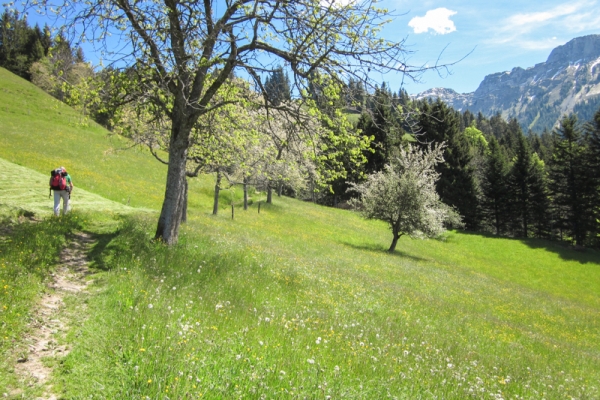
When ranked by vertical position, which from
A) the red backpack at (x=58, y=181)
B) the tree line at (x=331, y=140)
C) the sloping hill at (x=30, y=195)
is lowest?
the sloping hill at (x=30, y=195)

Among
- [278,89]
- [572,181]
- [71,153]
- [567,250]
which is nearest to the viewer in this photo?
[278,89]

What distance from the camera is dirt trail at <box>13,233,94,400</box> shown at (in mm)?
4094

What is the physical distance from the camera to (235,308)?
7.06 m

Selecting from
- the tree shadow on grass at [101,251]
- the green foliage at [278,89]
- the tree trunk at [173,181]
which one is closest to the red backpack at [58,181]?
the tree shadow on grass at [101,251]

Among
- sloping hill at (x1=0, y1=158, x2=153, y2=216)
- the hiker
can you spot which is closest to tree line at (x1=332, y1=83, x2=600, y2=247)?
sloping hill at (x1=0, y1=158, x2=153, y2=216)

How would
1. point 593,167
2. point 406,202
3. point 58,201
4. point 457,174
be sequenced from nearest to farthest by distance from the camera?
point 58,201, point 406,202, point 593,167, point 457,174

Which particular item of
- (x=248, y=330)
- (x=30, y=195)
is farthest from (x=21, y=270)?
(x=30, y=195)

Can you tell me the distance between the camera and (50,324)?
5.37 m

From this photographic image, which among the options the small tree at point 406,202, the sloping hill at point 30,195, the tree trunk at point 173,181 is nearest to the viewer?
the tree trunk at point 173,181

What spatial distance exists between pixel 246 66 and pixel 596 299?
128 feet

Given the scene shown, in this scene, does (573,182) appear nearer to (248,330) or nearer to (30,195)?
(248,330)

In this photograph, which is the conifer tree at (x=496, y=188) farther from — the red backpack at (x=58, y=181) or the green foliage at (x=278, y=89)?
the red backpack at (x=58, y=181)

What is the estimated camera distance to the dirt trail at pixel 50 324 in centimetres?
409

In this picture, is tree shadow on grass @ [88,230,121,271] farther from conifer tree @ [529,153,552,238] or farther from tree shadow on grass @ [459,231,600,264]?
conifer tree @ [529,153,552,238]
